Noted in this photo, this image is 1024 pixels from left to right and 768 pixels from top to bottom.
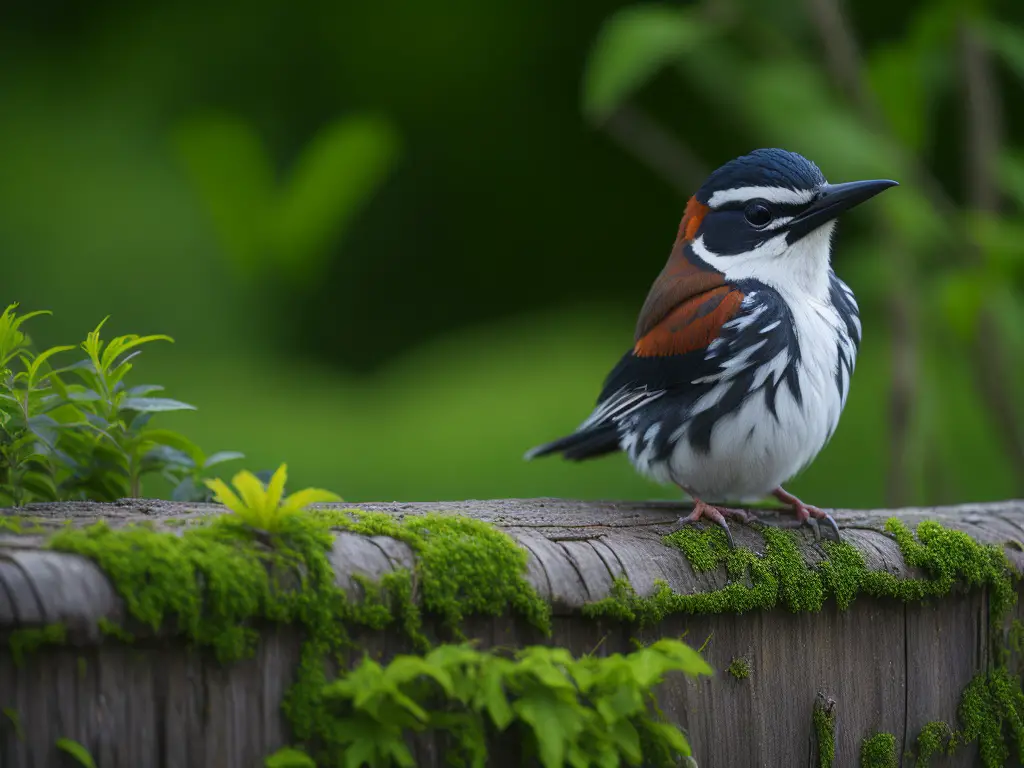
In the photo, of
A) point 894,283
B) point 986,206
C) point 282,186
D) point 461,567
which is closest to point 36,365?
point 461,567

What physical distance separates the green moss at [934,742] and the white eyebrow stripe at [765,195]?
4.40ft

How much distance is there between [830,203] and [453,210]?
192 inches

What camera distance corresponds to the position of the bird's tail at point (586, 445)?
3.40m

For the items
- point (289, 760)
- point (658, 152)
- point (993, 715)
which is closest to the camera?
point (289, 760)

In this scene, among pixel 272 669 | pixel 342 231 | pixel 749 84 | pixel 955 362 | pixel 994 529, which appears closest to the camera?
pixel 272 669

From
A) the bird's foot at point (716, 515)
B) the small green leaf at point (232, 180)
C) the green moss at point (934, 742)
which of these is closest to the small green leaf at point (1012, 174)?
the bird's foot at point (716, 515)

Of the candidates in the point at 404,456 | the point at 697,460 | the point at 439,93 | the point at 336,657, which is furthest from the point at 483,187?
the point at 336,657

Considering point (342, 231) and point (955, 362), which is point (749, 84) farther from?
point (342, 231)

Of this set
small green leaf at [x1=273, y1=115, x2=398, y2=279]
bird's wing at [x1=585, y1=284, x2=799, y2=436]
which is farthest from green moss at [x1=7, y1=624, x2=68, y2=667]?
small green leaf at [x1=273, y1=115, x2=398, y2=279]

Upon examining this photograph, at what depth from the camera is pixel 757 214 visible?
320cm

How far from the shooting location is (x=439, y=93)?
7.80 m

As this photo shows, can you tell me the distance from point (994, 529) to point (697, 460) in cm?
83

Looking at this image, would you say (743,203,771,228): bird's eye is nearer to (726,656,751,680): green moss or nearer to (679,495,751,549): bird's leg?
(679,495,751,549): bird's leg

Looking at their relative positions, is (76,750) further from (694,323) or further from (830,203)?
(830,203)
